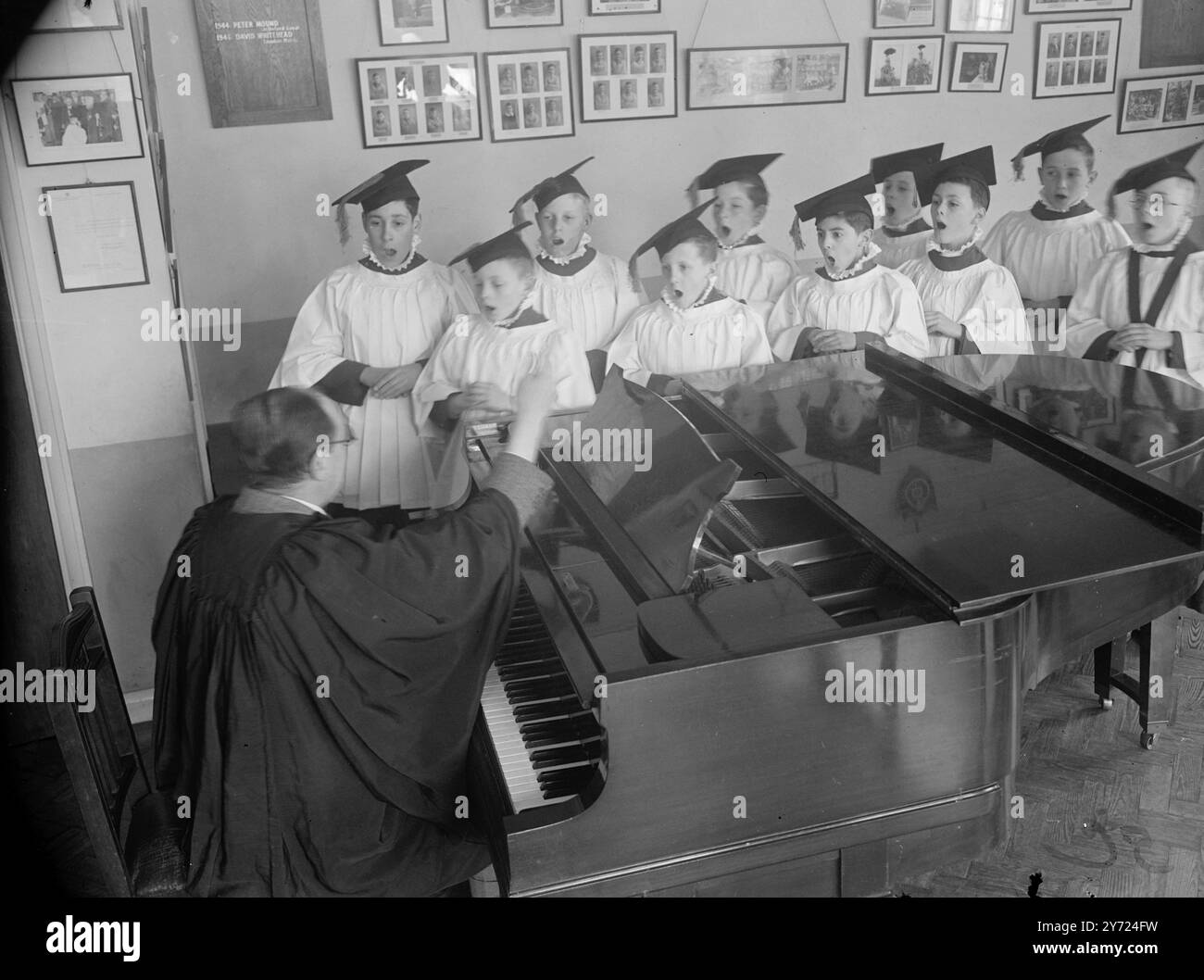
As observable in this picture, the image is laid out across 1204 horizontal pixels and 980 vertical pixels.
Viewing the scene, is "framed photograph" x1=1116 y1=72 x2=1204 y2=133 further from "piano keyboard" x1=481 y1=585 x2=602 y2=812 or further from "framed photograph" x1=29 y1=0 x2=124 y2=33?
"framed photograph" x1=29 y1=0 x2=124 y2=33

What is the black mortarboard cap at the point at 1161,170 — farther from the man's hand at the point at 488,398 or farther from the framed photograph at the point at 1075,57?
the man's hand at the point at 488,398

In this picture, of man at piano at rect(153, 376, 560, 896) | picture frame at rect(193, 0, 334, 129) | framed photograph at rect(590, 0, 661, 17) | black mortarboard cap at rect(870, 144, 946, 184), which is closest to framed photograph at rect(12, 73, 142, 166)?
picture frame at rect(193, 0, 334, 129)

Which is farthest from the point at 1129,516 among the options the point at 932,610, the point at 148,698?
the point at 148,698

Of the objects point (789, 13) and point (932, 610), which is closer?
point (932, 610)

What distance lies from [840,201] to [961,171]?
1.31 ft

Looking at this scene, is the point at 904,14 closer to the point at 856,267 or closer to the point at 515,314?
the point at 856,267

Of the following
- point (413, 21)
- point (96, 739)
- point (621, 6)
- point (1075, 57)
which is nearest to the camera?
point (96, 739)

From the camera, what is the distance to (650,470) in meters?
2.59

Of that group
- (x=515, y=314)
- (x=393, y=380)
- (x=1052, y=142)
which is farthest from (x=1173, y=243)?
(x=393, y=380)

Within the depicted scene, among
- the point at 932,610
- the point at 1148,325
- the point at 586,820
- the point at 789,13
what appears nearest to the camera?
the point at 586,820

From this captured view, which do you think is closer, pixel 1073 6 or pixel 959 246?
pixel 1073 6

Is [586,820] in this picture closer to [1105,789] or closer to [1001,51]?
[1105,789]
